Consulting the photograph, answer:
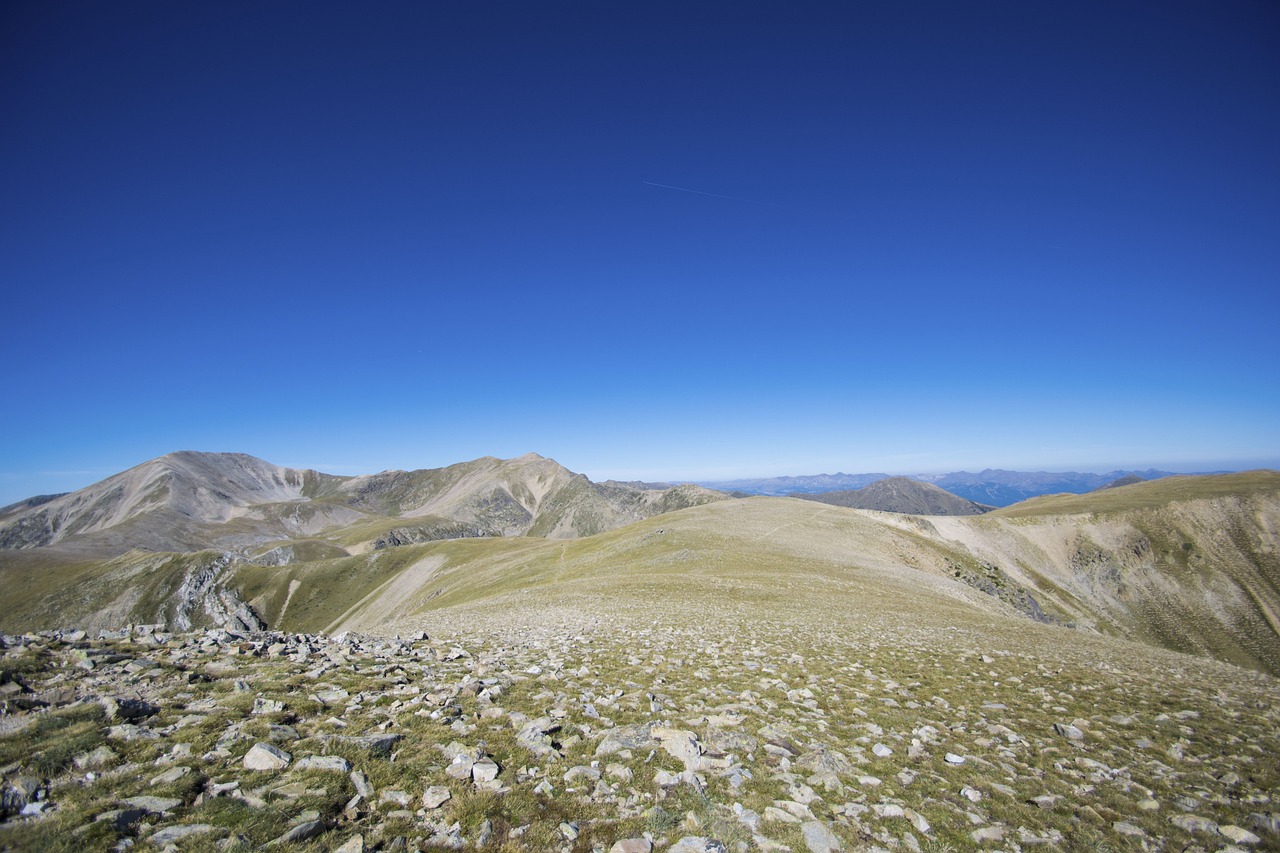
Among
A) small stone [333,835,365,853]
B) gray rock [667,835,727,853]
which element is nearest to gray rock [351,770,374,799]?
small stone [333,835,365,853]

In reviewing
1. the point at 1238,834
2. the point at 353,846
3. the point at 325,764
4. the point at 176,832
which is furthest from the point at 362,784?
the point at 1238,834

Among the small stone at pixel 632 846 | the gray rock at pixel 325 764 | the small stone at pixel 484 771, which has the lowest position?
the small stone at pixel 632 846

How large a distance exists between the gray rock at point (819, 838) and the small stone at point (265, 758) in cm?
765

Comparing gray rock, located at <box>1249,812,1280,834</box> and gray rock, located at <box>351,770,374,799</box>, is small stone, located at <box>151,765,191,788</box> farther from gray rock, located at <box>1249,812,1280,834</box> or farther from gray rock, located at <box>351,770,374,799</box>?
gray rock, located at <box>1249,812,1280,834</box>

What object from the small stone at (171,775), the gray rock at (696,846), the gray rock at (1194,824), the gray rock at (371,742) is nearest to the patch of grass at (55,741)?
the small stone at (171,775)

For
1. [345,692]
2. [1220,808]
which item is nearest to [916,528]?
[1220,808]

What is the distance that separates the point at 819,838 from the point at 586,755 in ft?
13.0

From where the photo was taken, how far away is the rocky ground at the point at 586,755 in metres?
6.37

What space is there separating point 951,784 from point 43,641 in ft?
68.4

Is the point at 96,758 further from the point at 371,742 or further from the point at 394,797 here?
the point at 394,797

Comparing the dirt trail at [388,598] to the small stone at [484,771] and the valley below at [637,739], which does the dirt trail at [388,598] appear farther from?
the small stone at [484,771]

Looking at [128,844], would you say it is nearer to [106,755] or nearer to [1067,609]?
[106,755]

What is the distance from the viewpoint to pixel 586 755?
345 inches

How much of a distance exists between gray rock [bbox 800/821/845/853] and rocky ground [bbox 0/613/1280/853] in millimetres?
33
